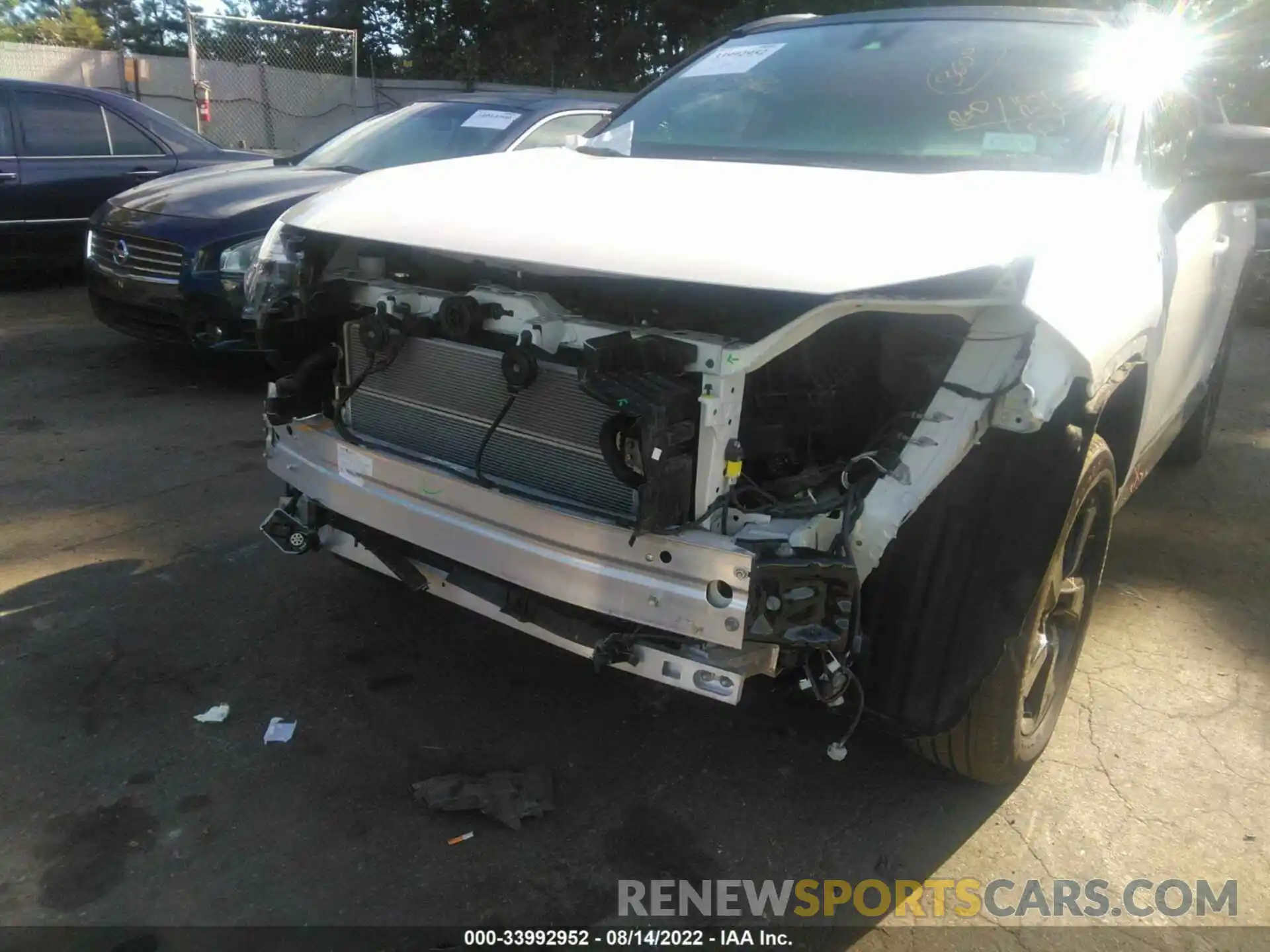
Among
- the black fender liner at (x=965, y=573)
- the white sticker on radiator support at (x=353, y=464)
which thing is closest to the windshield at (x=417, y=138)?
the white sticker on radiator support at (x=353, y=464)

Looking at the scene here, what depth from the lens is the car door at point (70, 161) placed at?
25.7 ft

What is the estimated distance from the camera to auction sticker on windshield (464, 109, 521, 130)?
20.3 ft

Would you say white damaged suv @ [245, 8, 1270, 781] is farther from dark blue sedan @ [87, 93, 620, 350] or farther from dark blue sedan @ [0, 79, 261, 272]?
dark blue sedan @ [0, 79, 261, 272]

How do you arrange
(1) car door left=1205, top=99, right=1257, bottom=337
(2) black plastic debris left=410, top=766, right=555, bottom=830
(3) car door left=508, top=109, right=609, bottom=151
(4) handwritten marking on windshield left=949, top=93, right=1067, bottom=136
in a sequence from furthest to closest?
(3) car door left=508, top=109, right=609, bottom=151 → (1) car door left=1205, top=99, right=1257, bottom=337 → (4) handwritten marking on windshield left=949, top=93, right=1067, bottom=136 → (2) black plastic debris left=410, top=766, right=555, bottom=830

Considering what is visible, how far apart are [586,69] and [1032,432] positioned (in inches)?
932

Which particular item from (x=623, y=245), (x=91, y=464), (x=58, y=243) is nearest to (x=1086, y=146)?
(x=623, y=245)

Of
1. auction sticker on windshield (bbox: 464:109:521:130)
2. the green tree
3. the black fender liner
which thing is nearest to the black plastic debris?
the black fender liner

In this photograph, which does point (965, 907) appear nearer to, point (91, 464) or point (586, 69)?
point (91, 464)

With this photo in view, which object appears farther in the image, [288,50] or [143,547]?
[288,50]

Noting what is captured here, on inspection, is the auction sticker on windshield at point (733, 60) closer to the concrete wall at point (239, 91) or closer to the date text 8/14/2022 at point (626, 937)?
the date text 8/14/2022 at point (626, 937)

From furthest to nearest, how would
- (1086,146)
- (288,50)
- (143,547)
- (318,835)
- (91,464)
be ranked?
1. (288,50)
2. (91,464)
3. (143,547)
4. (1086,146)
5. (318,835)

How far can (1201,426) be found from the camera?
17.0 feet

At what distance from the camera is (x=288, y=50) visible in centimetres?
1491

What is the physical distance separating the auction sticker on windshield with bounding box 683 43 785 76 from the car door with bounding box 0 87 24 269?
246 inches
